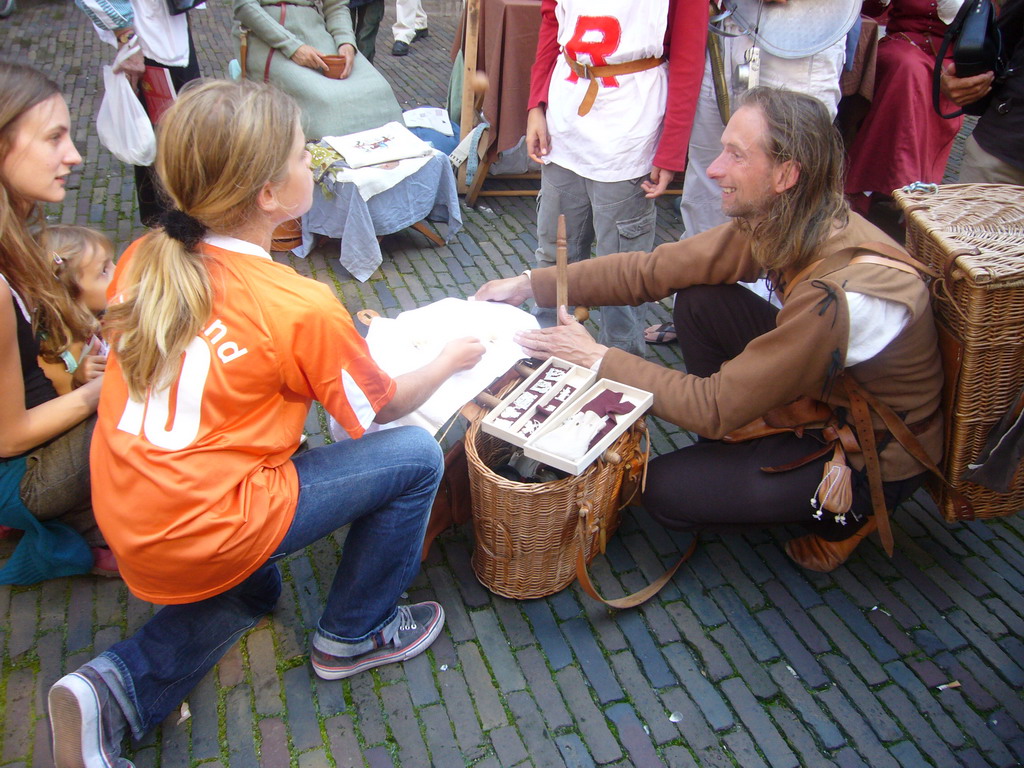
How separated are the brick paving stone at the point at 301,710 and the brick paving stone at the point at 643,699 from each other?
3.05ft

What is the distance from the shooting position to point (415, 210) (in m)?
4.66

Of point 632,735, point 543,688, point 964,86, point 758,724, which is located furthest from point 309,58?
point 758,724

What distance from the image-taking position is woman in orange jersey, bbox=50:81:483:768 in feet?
5.63

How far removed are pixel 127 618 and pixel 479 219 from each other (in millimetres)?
3454

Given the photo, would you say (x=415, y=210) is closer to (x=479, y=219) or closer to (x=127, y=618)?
(x=479, y=219)

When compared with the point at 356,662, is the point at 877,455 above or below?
above

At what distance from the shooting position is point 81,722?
1.88m

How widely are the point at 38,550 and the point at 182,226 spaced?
53.2 inches

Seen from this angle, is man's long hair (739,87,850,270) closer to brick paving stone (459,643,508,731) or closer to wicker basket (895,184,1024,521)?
wicker basket (895,184,1024,521)

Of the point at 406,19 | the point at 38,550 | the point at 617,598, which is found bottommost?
the point at 617,598

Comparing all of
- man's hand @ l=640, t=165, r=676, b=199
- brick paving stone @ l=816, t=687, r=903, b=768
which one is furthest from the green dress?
brick paving stone @ l=816, t=687, r=903, b=768

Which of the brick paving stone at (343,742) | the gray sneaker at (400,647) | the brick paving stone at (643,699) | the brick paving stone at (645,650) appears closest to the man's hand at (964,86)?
the brick paving stone at (645,650)

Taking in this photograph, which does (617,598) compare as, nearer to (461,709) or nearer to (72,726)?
(461,709)

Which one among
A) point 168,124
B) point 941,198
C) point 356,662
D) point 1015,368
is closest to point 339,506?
point 356,662
